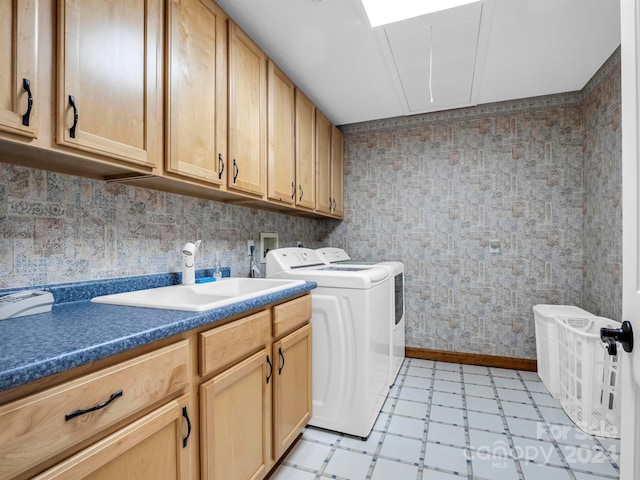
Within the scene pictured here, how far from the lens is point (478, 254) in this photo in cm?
301

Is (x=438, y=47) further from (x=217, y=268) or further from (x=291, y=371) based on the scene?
(x=291, y=371)

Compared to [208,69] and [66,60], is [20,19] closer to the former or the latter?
[66,60]

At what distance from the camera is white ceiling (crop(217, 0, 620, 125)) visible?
1725mm

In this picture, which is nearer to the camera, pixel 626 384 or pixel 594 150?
pixel 626 384

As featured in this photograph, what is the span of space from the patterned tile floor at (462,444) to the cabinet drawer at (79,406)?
3.47 ft

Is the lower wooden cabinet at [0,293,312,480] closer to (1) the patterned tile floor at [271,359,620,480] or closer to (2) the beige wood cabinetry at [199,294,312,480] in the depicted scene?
(2) the beige wood cabinetry at [199,294,312,480]

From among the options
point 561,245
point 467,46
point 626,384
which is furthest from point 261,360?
point 561,245

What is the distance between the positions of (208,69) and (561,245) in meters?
2.98

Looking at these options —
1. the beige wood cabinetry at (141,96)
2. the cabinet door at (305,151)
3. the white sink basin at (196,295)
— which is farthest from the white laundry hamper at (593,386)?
the beige wood cabinetry at (141,96)

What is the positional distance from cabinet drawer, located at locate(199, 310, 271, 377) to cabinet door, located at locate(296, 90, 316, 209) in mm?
1197

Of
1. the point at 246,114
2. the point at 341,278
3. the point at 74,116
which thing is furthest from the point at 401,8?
the point at 74,116

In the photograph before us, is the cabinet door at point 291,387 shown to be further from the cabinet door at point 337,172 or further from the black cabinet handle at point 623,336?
the cabinet door at point 337,172

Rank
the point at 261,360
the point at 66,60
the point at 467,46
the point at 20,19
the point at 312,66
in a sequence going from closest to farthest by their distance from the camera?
the point at 20,19
the point at 66,60
the point at 261,360
the point at 467,46
the point at 312,66

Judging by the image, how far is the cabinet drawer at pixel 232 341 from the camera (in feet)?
3.48
